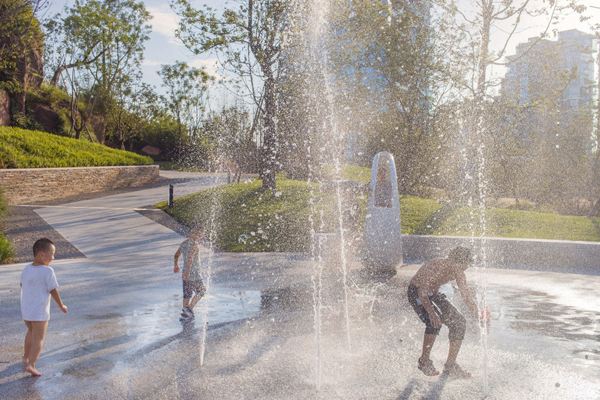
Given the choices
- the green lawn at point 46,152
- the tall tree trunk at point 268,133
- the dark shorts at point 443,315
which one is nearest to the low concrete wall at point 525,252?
the dark shorts at point 443,315

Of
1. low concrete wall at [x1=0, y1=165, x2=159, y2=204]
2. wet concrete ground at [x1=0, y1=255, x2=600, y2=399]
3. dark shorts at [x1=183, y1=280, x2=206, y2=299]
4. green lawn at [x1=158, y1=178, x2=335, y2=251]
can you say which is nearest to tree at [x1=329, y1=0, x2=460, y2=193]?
green lawn at [x1=158, y1=178, x2=335, y2=251]

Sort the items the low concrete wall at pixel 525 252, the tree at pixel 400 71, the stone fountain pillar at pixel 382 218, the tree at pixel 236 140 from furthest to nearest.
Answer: the tree at pixel 236 140 < the tree at pixel 400 71 < the low concrete wall at pixel 525 252 < the stone fountain pillar at pixel 382 218

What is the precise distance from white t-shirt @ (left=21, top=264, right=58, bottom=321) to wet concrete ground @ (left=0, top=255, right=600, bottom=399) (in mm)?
568

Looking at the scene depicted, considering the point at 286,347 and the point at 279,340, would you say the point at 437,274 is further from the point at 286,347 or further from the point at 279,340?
the point at 279,340

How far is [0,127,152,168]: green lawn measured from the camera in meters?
25.9

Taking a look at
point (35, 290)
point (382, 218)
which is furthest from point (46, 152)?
point (35, 290)

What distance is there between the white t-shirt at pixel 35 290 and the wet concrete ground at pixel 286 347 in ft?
1.86

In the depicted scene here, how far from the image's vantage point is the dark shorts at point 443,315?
586 cm

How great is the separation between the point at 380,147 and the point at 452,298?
19658 mm

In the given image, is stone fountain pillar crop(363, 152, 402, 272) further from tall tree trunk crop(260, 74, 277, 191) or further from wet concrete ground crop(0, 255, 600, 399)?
tall tree trunk crop(260, 74, 277, 191)

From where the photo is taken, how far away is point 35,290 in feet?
19.2

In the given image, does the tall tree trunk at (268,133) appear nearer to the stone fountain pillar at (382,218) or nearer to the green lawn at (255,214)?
the green lawn at (255,214)

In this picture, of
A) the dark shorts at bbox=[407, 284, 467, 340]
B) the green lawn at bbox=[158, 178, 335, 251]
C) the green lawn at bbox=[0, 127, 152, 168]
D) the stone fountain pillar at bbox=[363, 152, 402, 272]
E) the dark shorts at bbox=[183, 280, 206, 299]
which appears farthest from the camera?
the green lawn at bbox=[0, 127, 152, 168]

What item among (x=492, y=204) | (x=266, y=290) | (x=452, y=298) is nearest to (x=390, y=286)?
(x=452, y=298)
